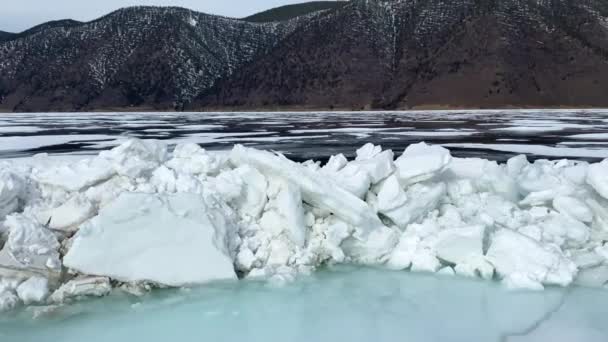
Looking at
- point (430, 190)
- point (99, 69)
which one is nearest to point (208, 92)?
point (99, 69)

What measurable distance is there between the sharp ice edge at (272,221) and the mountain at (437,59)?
65806 millimetres

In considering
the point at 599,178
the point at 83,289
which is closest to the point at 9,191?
the point at 83,289

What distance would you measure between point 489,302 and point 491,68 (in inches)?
2879

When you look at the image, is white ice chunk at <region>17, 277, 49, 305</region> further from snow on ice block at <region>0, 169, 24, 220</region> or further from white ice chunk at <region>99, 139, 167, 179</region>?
white ice chunk at <region>99, 139, 167, 179</region>

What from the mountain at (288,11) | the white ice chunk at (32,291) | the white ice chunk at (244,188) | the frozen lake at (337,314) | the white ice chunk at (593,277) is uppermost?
the mountain at (288,11)

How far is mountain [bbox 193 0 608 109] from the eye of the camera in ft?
230

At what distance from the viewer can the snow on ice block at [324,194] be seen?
556cm

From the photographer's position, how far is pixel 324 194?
5613 mm

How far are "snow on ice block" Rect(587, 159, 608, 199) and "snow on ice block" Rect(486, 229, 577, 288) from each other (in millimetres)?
1101

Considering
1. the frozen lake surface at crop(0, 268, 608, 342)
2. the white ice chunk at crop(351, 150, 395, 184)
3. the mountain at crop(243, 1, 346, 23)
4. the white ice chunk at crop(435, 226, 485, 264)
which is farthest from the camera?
the mountain at crop(243, 1, 346, 23)

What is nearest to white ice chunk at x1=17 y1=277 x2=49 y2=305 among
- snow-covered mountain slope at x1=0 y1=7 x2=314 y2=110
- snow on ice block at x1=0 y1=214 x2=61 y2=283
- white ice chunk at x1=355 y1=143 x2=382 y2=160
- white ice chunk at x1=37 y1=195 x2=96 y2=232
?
snow on ice block at x1=0 y1=214 x2=61 y2=283

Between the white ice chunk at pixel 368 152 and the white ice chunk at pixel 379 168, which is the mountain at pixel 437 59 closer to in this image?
the white ice chunk at pixel 368 152

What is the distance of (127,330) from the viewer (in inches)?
160

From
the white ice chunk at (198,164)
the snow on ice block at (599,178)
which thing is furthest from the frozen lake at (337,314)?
the white ice chunk at (198,164)
